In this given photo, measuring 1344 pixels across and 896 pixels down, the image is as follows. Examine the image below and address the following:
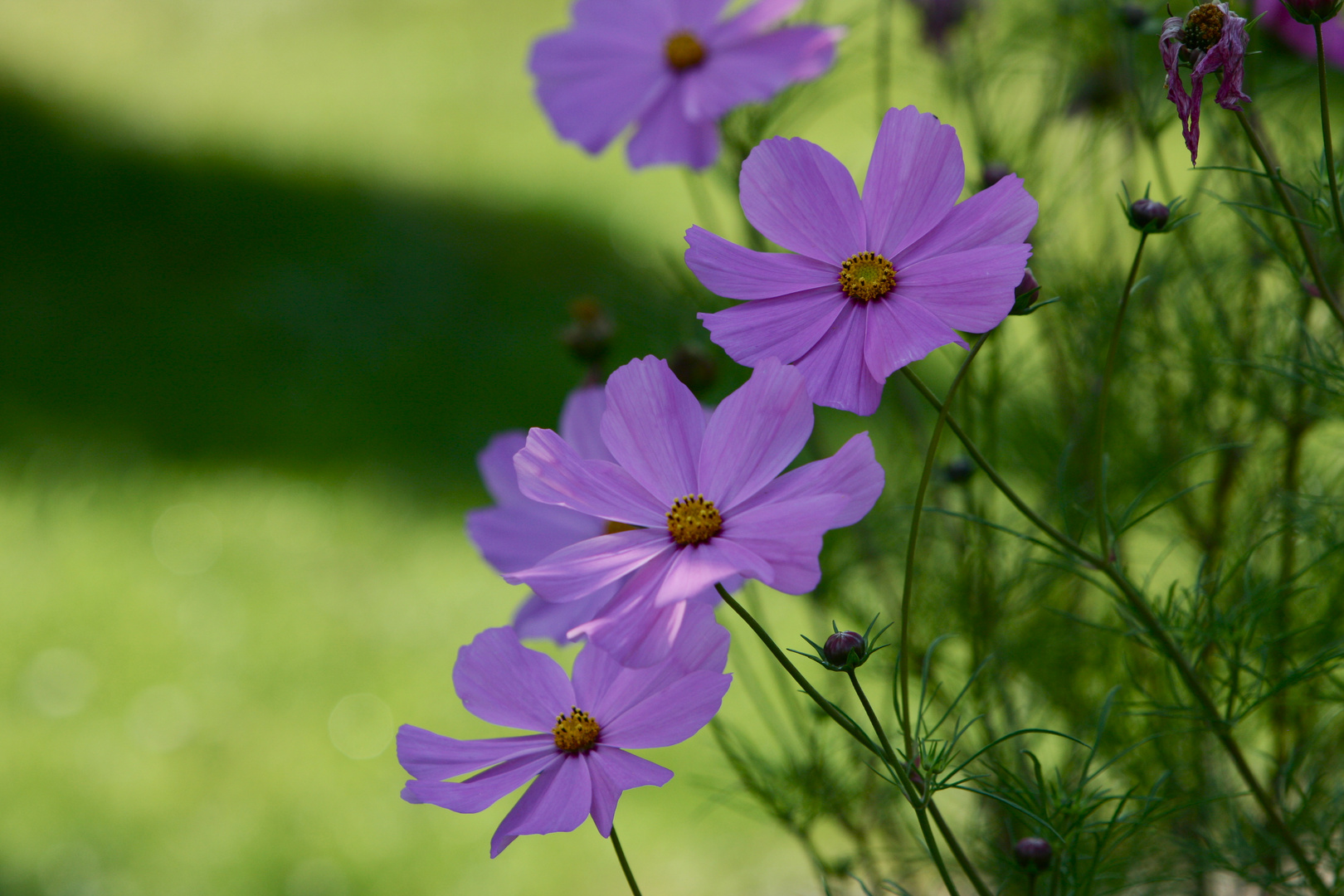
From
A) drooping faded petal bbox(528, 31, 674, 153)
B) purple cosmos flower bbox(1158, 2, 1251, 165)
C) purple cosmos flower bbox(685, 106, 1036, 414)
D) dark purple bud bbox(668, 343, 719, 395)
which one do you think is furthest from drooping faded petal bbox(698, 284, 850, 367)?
drooping faded petal bbox(528, 31, 674, 153)

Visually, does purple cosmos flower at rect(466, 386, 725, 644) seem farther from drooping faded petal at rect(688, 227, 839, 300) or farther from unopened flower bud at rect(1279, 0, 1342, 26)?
unopened flower bud at rect(1279, 0, 1342, 26)

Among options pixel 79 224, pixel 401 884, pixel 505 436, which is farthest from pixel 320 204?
pixel 505 436

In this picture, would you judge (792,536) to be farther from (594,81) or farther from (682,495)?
(594,81)

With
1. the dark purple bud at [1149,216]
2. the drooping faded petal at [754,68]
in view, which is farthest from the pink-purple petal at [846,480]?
the drooping faded petal at [754,68]

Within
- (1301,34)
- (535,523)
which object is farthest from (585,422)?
(1301,34)

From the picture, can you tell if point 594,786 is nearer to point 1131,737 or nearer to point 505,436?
point 505,436

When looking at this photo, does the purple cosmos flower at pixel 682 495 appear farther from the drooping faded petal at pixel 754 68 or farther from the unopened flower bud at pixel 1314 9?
the drooping faded petal at pixel 754 68
